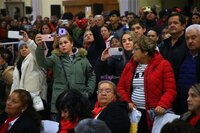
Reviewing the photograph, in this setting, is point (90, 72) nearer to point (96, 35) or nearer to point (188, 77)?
point (96, 35)

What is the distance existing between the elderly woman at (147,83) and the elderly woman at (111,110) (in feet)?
0.65

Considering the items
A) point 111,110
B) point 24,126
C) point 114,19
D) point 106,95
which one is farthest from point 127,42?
point 114,19

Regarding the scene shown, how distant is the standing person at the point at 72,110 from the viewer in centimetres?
412

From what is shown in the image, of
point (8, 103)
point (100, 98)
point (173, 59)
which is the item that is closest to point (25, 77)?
point (8, 103)

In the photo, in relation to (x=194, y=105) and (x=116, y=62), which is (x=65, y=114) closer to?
(x=194, y=105)

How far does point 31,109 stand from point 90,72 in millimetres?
1252

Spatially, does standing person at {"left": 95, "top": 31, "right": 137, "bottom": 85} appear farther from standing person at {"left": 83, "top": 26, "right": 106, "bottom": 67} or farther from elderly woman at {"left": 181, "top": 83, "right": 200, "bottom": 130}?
elderly woman at {"left": 181, "top": 83, "right": 200, "bottom": 130}

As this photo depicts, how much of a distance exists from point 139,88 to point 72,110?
2.92 ft

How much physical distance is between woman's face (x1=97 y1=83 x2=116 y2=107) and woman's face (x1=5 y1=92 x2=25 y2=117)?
812 millimetres

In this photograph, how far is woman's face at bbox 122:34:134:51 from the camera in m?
5.22

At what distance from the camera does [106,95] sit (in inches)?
175

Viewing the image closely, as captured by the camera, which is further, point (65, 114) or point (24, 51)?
point (24, 51)

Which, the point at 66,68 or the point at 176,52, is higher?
the point at 176,52

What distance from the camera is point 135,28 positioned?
6.11m
